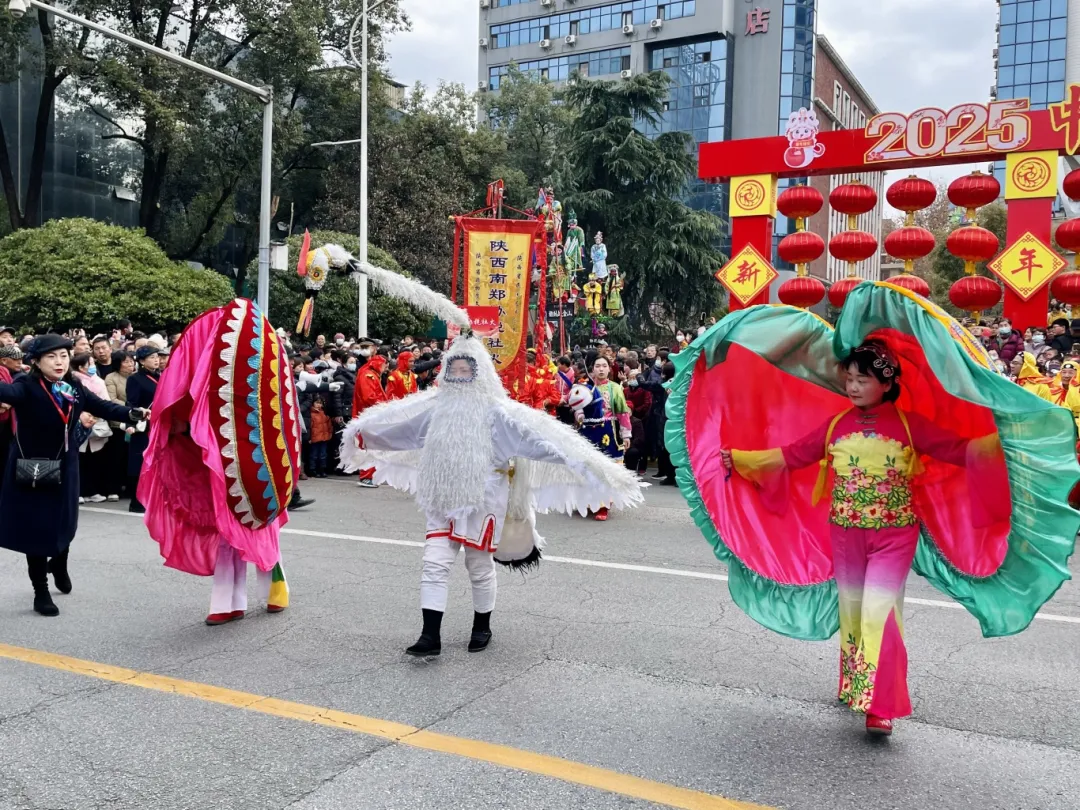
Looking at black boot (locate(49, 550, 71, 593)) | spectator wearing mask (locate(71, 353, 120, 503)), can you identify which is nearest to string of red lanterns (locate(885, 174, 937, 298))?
spectator wearing mask (locate(71, 353, 120, 503))

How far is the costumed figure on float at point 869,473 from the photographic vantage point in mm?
3588

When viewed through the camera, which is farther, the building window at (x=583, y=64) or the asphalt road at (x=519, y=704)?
the building window at (x=583, y=64)

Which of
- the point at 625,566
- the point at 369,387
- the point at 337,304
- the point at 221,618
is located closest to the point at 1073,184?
the point at 369,387

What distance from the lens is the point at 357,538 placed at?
8.40 metres

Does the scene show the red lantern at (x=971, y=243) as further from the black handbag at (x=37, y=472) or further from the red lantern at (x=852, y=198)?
the black handbag at (x=37, y=472)

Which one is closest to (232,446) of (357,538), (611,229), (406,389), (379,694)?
(379,694)

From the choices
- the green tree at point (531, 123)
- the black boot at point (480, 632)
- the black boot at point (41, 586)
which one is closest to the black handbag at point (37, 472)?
the black boot at point (41, 586)

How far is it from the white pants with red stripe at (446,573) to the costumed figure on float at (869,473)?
1.21 metres

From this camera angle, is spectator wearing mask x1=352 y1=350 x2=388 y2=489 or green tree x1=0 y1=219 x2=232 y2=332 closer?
spectator wearing mask x1=352 y1=350 x2=388 y2=489

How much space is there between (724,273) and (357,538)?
361 inches

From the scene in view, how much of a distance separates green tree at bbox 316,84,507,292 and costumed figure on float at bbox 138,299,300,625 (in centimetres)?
2295

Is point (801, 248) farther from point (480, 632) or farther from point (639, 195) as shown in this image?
point (639, 195)

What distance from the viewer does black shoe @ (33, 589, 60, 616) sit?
226 inches

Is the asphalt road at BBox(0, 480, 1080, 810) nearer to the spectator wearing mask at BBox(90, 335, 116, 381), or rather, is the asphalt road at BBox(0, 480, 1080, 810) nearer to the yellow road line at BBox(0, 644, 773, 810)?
the yellow road line at BBox(0, 644, 773, 810)
